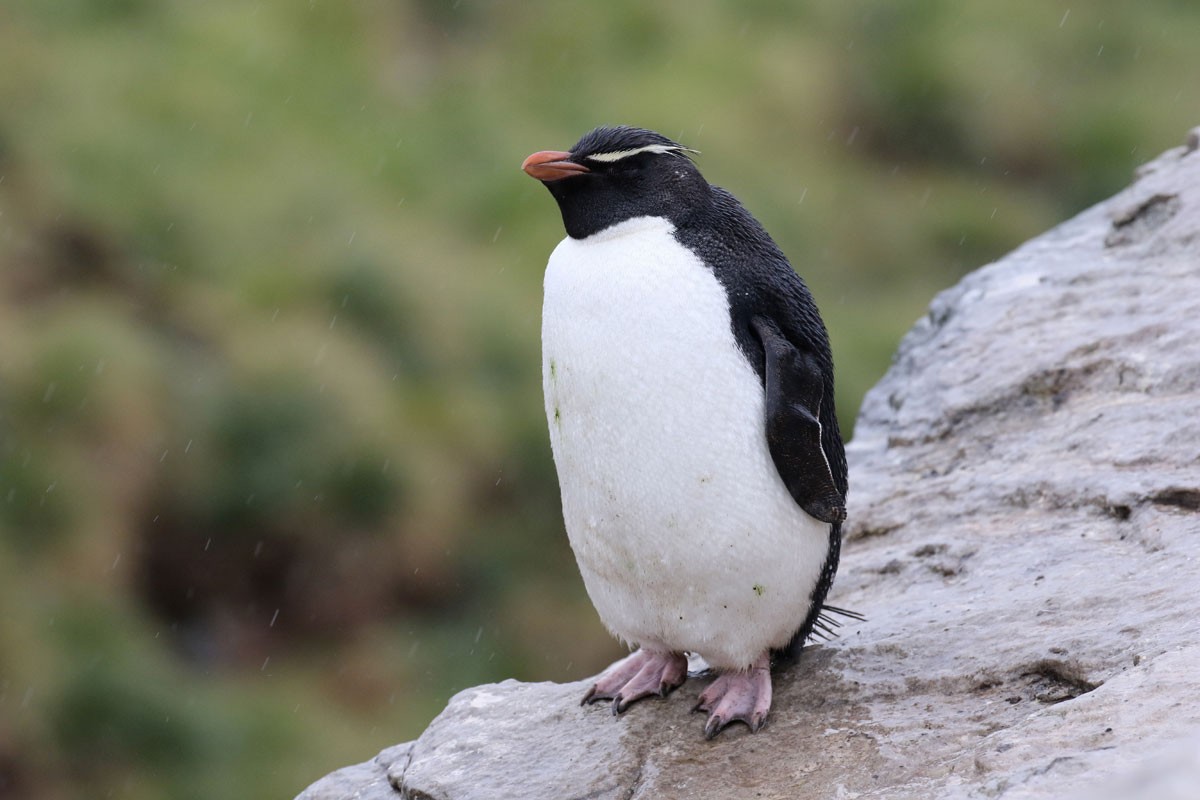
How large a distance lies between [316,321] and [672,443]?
324cm

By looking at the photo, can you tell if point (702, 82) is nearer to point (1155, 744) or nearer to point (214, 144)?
point (214, 144)

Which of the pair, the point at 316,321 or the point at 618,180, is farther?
the point at 316,321

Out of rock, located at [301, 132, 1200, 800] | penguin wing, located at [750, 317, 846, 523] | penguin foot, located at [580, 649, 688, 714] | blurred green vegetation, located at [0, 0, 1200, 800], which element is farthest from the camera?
blurred green vegetation, located at [0, 0, 1200, 800]

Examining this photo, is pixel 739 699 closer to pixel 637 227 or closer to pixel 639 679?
pixel 639 679

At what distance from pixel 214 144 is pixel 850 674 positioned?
4090mm

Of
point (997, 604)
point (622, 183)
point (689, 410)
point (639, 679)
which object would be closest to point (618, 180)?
point (622, 183)

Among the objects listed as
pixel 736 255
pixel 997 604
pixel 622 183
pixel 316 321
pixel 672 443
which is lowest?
pixel 316 321

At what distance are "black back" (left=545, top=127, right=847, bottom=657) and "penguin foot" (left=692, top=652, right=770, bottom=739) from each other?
15 centimetres

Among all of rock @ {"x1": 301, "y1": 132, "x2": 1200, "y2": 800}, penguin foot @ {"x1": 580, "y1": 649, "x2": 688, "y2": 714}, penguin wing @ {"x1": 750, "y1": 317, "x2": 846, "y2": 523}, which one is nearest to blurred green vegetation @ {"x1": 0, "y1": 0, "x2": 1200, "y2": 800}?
rock @ {"x1": 301, "y1": 132, "x2": 1200, "y2": 800}

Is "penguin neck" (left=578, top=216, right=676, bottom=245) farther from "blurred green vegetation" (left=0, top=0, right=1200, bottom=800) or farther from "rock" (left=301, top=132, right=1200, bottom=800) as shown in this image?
"blurred green vegetation" (left=0, top=0, right=1200, bottom=800)

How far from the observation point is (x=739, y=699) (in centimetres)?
216

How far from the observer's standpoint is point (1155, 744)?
160 centimetres

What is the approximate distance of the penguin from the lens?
2074 mm

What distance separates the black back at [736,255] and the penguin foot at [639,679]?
0.27 metres
